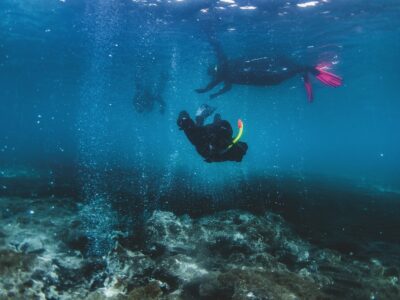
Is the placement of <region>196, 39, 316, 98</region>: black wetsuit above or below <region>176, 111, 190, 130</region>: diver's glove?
above

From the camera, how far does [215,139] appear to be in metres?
6.64

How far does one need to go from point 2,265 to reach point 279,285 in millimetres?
4590

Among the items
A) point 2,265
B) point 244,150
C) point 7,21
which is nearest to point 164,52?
point 7,21

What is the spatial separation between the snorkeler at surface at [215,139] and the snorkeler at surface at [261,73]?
272 inches

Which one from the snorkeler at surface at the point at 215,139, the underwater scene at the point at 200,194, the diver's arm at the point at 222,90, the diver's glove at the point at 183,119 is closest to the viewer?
the underwater scene at the point at 200,194

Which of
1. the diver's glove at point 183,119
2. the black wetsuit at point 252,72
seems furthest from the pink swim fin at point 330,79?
the diver's glove at point 183,119

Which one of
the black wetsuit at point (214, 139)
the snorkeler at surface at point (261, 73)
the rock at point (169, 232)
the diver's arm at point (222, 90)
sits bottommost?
the rock at point (169, 232)

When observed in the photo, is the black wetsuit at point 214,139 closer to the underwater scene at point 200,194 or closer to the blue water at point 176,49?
the underwater scene at point 200,194

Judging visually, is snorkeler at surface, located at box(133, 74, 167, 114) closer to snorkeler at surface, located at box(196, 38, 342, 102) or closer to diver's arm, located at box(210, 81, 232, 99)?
snorkeler at surface, located at box(196, 38, 342, 102)

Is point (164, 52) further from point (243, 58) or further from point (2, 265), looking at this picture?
point (2, 265)

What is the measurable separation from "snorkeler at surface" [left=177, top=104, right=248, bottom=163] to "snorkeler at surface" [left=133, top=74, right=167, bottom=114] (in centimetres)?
1965

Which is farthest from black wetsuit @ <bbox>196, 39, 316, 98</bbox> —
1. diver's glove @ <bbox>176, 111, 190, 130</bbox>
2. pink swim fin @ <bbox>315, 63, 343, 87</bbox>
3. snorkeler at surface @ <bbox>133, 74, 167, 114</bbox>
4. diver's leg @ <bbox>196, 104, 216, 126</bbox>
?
snorkeler at surface @ <bbox>133, 74, 167, 114</bbox>

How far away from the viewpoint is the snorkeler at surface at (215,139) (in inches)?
259

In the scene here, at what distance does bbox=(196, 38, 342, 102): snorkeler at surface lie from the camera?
1270 cm
